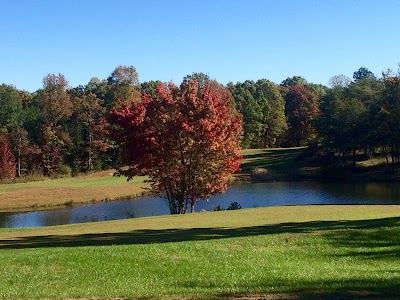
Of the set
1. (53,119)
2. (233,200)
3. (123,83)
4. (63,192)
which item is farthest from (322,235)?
(123,83)

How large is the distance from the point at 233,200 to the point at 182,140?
48.9ft

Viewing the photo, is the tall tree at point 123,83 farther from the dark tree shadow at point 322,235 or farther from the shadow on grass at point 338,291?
the shadow on grass at point 338,291

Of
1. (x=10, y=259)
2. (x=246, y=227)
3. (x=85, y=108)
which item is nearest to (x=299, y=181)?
(x=85, y=108)

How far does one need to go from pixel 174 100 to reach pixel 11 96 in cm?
5839

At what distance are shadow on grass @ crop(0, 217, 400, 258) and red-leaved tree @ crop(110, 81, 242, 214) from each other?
1301cm

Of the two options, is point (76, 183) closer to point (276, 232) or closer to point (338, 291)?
point (276, 232)

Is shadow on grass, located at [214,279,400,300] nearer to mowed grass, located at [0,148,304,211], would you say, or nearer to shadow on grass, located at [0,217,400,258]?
shadow on grass, located at [0,217,400,258]

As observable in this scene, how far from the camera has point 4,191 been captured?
5328 centimetres

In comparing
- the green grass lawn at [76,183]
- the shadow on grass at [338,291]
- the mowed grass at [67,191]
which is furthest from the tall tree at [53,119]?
the shadow on grass at [338,291]

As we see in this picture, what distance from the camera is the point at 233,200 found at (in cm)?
4841

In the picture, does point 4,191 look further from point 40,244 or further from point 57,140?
point 40,244

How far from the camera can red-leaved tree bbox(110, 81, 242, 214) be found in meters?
35.2

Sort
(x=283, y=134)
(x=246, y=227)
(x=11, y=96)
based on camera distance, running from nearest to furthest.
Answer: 1. (x=246, y=227)
2. (x=11, y=96)
3. (x=283, y=134)

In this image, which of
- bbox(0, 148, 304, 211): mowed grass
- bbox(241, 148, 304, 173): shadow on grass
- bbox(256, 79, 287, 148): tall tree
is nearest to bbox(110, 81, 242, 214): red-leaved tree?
bbox(0, 148, 304, 211): mowed grass
